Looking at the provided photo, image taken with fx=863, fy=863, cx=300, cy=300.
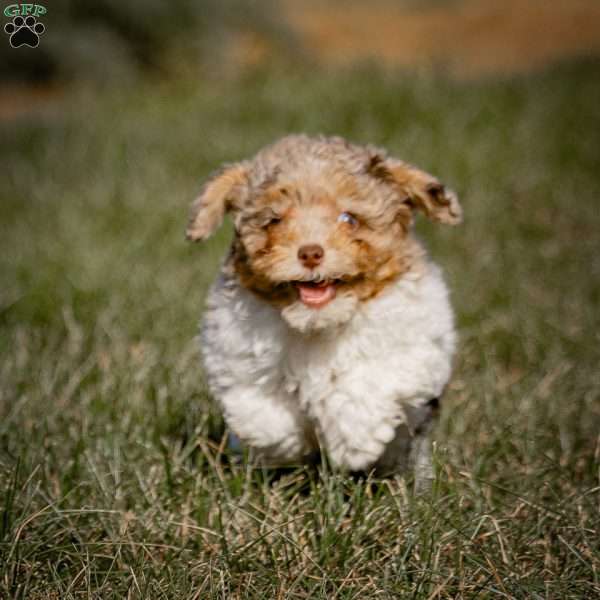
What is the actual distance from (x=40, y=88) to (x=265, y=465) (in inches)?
461

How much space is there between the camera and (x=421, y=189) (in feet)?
9.68

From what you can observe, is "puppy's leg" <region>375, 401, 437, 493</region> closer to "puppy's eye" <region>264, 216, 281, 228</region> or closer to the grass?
the grass

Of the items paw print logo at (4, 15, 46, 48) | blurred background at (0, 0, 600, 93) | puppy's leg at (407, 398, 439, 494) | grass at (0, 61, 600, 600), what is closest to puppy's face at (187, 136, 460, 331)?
puppy's leg at (407, 398, 439, 494)

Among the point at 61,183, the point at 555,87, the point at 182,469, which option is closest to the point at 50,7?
the point at 61,183

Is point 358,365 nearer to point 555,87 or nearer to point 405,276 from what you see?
point 405,276

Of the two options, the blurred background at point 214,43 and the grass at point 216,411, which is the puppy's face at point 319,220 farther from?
the blurred background at point 214,43

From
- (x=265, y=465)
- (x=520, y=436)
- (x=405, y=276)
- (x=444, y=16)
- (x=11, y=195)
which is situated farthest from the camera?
(x=444, y=16)

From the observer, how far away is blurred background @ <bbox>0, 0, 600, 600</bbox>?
8.79ft

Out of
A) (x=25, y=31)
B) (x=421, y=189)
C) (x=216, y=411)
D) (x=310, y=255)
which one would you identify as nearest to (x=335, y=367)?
(x=310, y=255)

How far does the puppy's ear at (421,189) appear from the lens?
2934 mm

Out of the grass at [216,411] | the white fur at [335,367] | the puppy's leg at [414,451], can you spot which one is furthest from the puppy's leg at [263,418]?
the puppy's leg at [414,451]

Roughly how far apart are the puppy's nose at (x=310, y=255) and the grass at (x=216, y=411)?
2.41 ft

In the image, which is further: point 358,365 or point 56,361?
point 56,361

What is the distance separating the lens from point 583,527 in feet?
8.82
